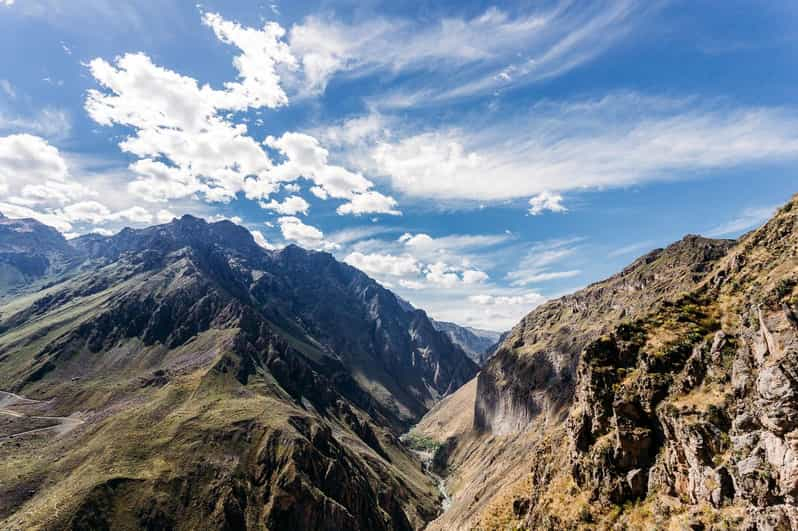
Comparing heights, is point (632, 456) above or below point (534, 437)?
above

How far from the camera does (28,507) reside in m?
133

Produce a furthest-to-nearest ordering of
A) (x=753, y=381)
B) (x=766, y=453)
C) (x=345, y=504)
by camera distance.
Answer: (x=345, y=504)
(x=753, y=381)
(x=766, y=453)

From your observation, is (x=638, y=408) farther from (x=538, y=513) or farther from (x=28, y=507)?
(x=28, y=507)

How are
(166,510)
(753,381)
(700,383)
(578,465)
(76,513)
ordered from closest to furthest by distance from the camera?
(753,381), (700,383), (578,465), (76,513), (166,510)

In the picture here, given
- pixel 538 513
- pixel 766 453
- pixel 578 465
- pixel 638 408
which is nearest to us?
pixel 766 453

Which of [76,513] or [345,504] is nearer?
[76,513]

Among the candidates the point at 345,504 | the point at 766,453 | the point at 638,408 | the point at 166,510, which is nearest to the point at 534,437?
the point at 345,504

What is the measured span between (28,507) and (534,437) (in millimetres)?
184530

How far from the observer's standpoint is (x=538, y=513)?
50.3m

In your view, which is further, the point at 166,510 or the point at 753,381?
the point at 166,510

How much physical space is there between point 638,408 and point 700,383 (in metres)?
6.32

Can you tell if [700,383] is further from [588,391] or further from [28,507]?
[28,507]

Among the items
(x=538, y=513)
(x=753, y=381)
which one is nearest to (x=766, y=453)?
(x=753, y=381)

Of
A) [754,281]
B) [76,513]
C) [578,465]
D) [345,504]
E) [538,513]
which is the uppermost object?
[754,281]
